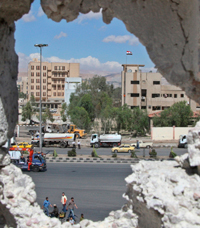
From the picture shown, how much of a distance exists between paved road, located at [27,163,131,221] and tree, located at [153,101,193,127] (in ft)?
47.2

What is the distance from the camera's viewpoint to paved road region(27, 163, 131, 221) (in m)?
8.12

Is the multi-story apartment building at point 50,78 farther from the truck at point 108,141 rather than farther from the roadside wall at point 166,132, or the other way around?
the truck at point 108,141

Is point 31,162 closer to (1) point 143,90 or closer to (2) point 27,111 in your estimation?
(2) point 27,111

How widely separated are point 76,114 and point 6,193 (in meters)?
26.1

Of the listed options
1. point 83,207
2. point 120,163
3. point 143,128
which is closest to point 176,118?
point 143,128

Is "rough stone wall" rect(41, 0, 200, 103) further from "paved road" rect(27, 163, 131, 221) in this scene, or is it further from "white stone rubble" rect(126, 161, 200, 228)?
"paved road" rect(27, 163, 131, 221)

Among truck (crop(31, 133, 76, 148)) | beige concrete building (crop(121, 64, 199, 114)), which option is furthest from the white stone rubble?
beige concrete building (crop(121, 64, 199, 114))

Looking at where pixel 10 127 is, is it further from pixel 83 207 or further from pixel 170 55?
pixel 83 207

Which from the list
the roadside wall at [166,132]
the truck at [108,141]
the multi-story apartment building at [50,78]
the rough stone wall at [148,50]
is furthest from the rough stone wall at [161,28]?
the multi-story apartment building at [50,78]

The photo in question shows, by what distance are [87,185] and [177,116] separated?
735 inches

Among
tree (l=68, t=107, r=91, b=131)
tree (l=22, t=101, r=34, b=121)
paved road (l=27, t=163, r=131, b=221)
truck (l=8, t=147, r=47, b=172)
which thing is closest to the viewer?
paved road (l=27, t=163, r=131, b=221)

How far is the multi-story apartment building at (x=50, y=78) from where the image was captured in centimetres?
6103

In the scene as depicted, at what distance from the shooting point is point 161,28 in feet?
16.8

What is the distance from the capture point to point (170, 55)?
507cm
